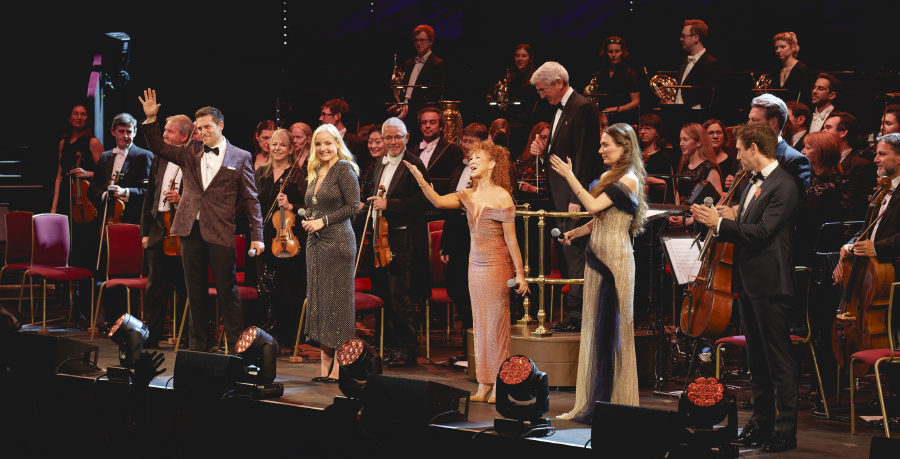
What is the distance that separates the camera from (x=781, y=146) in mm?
4289

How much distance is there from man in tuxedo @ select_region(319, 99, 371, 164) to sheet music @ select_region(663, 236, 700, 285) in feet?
10.2

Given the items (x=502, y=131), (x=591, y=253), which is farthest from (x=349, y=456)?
(x=502, y=131)

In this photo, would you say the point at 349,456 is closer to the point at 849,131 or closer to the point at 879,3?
the point at 849,131

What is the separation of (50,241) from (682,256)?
18.5ft

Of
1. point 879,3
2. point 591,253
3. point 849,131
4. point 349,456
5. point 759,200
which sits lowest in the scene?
point 349,456

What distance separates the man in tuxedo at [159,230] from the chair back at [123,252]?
41 centimetres

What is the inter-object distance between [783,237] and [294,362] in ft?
11.5

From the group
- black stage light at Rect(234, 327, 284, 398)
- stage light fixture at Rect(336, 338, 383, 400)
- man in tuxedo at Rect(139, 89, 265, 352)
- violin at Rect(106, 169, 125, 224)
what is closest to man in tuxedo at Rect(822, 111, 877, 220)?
stage light fixture at Rect(336, 338, 383, 400)

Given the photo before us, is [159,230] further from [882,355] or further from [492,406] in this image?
[882,355]

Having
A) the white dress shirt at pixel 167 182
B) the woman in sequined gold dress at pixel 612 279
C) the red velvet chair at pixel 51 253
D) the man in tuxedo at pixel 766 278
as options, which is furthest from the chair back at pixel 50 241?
the man in tuxedo at pixel 766 278

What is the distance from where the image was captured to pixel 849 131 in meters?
5.81

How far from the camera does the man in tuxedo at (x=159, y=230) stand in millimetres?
6320

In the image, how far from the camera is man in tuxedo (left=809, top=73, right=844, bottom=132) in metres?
6.42

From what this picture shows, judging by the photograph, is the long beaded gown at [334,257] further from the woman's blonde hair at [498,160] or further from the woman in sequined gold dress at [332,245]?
the woman's blonde hair at [498,160]
